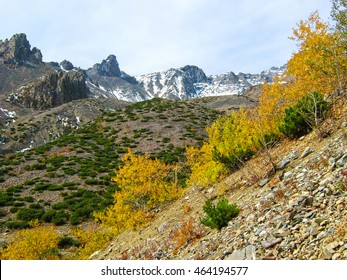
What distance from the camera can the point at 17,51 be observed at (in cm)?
16938

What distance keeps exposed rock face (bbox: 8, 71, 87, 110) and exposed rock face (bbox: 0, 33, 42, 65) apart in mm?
43733

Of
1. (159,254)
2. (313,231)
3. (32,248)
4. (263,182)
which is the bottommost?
(32,248)

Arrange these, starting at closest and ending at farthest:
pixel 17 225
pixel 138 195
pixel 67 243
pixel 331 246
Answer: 1. pixel 331 246
2. pixel 138 195
3. pixel 67 243
4. pixel 17 225

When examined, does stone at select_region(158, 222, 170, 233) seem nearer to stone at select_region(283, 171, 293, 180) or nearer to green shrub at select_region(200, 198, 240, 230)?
green shrub at select_region(200, 198, 240, 230)

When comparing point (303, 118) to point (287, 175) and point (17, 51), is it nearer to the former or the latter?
point (287, 175)

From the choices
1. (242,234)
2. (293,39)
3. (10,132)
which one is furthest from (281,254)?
(10,132)

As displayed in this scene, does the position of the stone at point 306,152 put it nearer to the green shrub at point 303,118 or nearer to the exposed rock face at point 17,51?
the green shrub at point 303,118

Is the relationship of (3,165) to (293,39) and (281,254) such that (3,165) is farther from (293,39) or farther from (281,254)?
(281,254)

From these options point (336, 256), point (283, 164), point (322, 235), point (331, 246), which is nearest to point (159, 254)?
point (283, 164)

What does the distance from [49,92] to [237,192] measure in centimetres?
12111

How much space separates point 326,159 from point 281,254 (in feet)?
14.4

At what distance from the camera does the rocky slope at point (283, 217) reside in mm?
6543

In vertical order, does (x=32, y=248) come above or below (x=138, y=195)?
below

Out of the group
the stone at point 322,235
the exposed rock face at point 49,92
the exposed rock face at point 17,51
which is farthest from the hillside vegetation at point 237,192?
the exposed rock face at point 17,51
